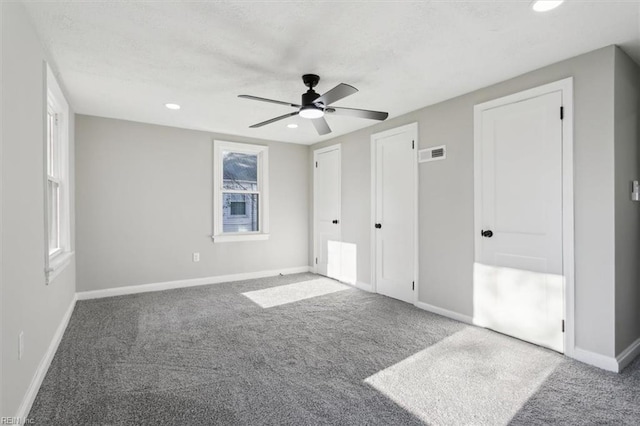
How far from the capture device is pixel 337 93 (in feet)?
8.64

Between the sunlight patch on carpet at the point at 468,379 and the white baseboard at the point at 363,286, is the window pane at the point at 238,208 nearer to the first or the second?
the white baseboard at the point at 363,286

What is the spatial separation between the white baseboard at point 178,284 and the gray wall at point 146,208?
0.07m

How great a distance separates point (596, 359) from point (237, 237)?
4631mm

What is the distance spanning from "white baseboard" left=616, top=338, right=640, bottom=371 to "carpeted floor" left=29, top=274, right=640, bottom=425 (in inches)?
2.2

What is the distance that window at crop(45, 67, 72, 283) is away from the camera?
10.8 ft

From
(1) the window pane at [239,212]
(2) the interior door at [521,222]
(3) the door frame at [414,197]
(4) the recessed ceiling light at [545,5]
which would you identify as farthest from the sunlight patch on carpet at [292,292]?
(4) the recessed ceiling light at [545,5]

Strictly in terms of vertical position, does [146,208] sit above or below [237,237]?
above

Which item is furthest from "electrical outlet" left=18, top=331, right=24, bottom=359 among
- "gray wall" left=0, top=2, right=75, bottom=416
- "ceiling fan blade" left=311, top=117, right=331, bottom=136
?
"ceiling fan blade" left=311, top=117, right=331, bottom=136

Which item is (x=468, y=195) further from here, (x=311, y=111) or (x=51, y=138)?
(x=51, y=138)

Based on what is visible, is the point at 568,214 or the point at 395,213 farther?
the point at 395,213

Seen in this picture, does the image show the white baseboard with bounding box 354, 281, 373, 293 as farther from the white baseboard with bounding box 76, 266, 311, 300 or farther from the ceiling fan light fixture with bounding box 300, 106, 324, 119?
the ceiling fan light fixture with bounding box 300, 106, 324, 119

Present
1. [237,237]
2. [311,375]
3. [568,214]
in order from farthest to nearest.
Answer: [237,237]
[568,214]
[311,375]

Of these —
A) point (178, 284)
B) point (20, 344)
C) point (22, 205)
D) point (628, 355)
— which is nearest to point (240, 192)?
point (178, 284)

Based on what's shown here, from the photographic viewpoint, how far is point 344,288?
5066 mm
